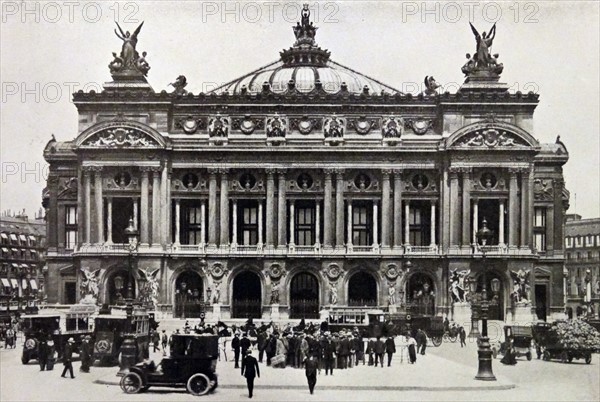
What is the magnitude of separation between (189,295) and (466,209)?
1948 cm

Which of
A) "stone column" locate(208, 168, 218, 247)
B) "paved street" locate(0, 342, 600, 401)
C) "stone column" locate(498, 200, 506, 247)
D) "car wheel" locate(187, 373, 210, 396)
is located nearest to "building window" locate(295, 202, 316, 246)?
"stone column" locate(208, 168, 218, 247)

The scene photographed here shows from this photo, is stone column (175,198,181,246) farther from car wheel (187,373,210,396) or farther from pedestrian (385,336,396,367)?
car wheel (187,373,210,396)

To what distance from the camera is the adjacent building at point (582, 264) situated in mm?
91188

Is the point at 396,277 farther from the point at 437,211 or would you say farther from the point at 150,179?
the point at 150,179

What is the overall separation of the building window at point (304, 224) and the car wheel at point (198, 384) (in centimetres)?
3469

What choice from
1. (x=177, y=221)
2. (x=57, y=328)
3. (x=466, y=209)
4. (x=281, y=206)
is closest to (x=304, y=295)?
(x=281, y=206)

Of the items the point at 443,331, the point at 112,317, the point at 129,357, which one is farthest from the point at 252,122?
the point at 129,357

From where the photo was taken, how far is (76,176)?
67.9m

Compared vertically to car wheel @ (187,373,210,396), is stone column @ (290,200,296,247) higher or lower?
higher

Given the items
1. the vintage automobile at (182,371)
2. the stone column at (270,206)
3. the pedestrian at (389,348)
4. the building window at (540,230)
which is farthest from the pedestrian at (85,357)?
the building window at (540,230)

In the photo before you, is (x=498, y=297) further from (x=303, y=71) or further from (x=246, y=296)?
(x=303, y=71)

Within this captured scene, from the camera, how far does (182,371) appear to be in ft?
101

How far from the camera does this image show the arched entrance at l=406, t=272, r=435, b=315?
205ft

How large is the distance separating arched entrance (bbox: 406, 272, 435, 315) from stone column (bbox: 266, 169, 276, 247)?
9.74 m
